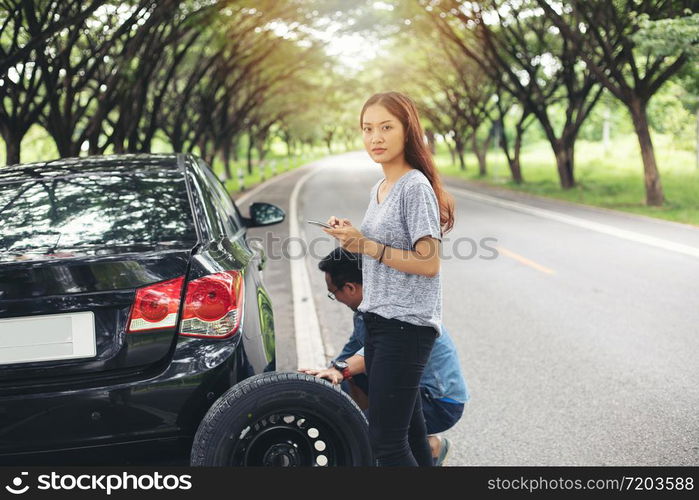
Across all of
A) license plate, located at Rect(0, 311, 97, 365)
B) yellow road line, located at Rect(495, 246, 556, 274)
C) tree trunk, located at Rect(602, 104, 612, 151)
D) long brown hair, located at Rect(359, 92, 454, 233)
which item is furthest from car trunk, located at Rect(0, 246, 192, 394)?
tree trunk, located at Rect(602, 104, 612, 151)

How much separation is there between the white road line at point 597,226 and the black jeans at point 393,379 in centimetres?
847

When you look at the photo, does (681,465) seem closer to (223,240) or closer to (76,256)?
(223,240)

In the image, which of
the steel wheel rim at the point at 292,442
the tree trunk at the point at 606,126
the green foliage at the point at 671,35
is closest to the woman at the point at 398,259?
the steel wheel rim at the point at 292,442

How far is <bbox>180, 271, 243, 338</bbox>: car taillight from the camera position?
2633mm

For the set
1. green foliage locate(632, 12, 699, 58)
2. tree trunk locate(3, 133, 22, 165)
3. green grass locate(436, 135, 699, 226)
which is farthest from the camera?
green grass locate(436, 135, 699, 226)

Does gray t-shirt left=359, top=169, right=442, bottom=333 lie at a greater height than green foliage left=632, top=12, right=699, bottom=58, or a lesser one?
lesser

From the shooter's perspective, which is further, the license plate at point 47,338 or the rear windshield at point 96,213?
the rear windshield at point 96,213

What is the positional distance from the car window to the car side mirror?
0.10 meters

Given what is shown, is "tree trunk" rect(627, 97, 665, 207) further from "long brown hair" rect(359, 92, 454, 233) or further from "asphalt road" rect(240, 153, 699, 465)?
"long brown hair" rect(359, 92, 454, 233)

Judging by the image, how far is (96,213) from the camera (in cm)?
323

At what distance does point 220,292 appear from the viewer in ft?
8.93

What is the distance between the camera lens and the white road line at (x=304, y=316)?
5156 millimetres

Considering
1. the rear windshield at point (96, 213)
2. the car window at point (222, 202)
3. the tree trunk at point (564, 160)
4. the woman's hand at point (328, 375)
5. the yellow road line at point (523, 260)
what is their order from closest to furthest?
the woman's hand at point (328, 375) → the rear windshield at point (96, 213) → the car window at point (222, 202) → the yellow road line at point (523, 260) → the tree trunk at point (564, 160)

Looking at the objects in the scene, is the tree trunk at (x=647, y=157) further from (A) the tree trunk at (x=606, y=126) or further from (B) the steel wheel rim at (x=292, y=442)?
(A) the tree trunk at (x=606, y=126)
